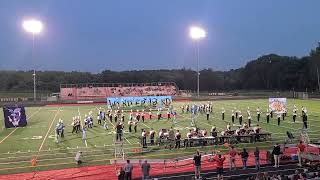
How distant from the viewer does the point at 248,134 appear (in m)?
27.3

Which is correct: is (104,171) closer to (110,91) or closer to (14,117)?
(14,117)

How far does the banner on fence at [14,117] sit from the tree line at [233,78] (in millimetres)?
72641

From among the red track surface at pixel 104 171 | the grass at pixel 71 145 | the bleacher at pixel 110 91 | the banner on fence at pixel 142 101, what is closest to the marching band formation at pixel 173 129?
the grass at pixel 71 145

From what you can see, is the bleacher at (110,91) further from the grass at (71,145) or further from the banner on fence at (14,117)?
the banner on fence at (14,117)

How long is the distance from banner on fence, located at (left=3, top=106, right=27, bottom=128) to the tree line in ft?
238

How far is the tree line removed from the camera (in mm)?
101744

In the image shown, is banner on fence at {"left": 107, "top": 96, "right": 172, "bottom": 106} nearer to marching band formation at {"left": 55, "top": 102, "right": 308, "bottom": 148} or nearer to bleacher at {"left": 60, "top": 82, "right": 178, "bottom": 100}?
marching band formation at {"left": 55, "top": 102, "right": 308, "bottom": 148}

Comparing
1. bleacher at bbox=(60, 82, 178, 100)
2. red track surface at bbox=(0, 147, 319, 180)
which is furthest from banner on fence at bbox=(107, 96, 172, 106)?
red track surface at bbox=(0, 147, 319, 180)

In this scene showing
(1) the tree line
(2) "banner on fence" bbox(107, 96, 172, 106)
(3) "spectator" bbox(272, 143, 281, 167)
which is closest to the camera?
(3) "spectator" bbox(272, 143, 281, 167)

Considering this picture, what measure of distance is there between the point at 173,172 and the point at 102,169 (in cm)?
334

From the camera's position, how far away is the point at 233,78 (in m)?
127

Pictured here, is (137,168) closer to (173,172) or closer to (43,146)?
(173,172)

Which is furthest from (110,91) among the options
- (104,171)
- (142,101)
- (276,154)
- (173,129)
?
(276,154)

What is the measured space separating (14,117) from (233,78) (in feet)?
317
